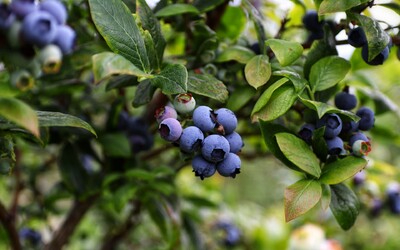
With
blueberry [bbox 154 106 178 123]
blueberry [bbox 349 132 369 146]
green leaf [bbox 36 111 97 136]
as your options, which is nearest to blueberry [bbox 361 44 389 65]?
blueberry [bbox 349 132 369 146]

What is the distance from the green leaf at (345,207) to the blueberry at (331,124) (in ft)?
0.37

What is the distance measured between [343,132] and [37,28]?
1.68ft

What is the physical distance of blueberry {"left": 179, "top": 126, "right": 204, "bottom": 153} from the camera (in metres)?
0.69

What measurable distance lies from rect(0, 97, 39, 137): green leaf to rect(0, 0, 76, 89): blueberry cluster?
0.02 metres

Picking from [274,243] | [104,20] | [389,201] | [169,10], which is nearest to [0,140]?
[104,20]

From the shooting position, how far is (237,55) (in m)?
0.88

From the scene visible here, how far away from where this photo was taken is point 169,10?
87 centimetres

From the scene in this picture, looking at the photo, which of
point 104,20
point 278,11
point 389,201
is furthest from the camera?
point 389,201

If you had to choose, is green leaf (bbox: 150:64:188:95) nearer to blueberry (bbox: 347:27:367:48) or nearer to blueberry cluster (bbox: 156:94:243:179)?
blueberry cluster (bbox: 156:94:243:179)

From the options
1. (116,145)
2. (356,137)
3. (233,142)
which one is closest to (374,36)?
(356,137)

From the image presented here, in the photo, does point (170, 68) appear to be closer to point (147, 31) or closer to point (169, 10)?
point (147, 31)

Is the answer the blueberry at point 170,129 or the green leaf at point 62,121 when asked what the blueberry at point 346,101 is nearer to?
the blueberry at point 170,129

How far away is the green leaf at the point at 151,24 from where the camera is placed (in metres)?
0.77

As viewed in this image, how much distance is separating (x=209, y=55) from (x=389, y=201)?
99 centimetres
